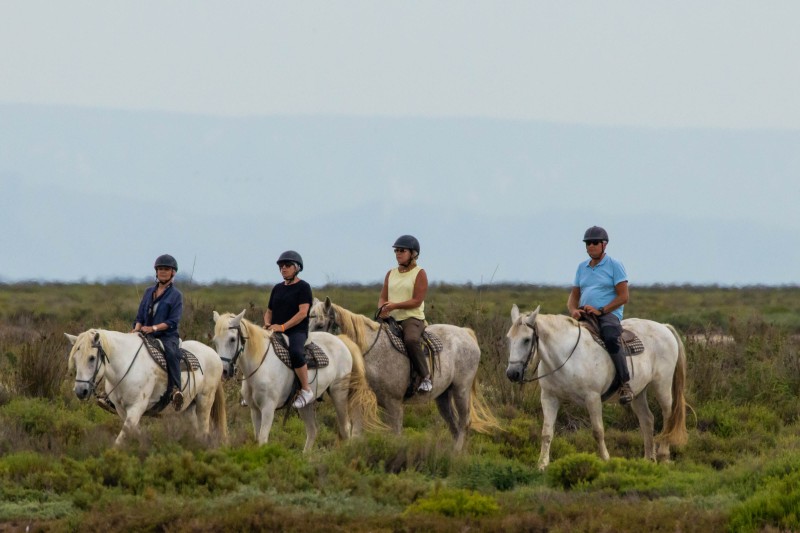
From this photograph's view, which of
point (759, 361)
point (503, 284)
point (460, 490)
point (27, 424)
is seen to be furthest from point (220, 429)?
point (503, 284)

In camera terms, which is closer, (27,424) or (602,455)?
(602,455)

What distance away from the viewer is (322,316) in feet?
50.5

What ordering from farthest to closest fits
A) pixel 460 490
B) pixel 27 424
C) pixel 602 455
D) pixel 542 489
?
1. pixel 27 424
2. pixel 602 455
3. pixel 542 489
4. pixel 460 490

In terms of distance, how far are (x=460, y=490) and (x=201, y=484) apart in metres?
2.55

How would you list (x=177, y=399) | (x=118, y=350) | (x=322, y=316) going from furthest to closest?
(x=322, y=316), (x=177, y=399), (x=118, y=350)

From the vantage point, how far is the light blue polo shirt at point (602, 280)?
1489 cm

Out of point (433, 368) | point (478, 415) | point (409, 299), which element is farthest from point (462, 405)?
point (409, 299)

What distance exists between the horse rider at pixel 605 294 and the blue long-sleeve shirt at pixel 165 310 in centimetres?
450

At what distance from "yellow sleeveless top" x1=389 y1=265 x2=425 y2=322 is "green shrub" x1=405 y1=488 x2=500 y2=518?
402cm

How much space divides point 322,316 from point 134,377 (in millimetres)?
2585

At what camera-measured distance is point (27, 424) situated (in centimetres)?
1579

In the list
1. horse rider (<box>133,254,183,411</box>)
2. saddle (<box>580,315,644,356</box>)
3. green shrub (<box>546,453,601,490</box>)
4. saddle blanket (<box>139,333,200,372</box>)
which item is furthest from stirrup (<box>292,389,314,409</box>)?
saddle (<box>580,315,644,356</box>)

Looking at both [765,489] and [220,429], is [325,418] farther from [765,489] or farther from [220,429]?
[765,489]

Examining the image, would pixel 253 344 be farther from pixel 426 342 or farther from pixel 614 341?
pixel 614 341
